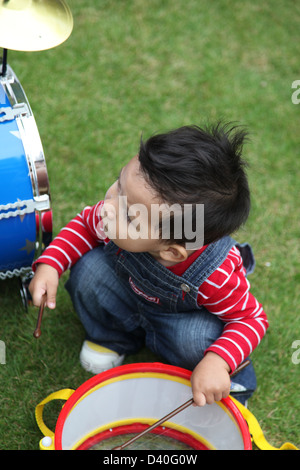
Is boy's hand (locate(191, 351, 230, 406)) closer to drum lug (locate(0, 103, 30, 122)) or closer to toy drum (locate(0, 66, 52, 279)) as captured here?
toy drum (locate(0, 66, 52, 279))

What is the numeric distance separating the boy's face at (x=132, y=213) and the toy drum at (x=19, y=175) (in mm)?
162

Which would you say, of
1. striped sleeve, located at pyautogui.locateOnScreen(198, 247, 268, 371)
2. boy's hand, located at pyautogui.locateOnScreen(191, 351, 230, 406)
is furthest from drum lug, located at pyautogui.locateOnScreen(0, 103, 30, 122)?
boy's hand, located at pyautogui.locateOnScreen(191, 351, 230, 406)

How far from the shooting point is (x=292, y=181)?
6.05 ft

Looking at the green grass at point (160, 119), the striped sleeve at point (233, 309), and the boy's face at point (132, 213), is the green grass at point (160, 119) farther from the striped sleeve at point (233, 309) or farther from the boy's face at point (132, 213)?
the boy's face at point (132, 213)

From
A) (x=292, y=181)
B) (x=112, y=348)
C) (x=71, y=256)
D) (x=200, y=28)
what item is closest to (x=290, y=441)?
(x=112, y=348)

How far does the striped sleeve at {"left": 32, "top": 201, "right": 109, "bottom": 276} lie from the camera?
A: 4.00 ft

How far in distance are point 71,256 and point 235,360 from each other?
427 mm

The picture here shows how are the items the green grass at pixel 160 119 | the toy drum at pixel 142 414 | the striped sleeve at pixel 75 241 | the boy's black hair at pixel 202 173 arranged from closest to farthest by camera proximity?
the boy's black hair at pixel 202 173
the toy drum at pixel 142 414
the striped sleeve at pixel 75 241
the green grass at pixel 160 119

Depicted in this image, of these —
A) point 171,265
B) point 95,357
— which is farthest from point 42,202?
point 95,357

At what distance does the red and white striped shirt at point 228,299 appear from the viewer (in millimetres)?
1116

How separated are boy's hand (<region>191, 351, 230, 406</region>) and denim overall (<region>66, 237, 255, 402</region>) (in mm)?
97

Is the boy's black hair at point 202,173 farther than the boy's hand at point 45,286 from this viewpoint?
No

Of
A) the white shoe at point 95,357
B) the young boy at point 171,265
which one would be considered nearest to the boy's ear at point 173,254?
the young boy at point 171,265

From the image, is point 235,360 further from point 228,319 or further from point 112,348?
point 112,348
